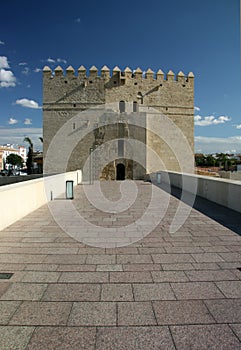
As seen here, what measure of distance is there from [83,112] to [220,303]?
21.3m

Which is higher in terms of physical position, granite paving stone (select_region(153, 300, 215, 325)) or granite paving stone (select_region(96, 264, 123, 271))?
granite paving stone (select_region(96, 264, 123, 271))

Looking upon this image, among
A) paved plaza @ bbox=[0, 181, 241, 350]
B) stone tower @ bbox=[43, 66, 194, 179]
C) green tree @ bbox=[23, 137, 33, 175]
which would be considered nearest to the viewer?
paved plaza @ bbox=[0, 181, 241, 350]

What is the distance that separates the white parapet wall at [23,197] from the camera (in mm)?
4773

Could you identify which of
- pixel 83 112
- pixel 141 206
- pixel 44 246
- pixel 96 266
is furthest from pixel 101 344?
pixel 83 112

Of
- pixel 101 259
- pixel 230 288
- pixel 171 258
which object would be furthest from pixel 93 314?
pixel 171 258

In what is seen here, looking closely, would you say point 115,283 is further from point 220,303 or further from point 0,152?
point 0,152

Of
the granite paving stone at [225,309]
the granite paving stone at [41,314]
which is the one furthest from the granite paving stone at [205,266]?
the granite paving stone at [41,314]

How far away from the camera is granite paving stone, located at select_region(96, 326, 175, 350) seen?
5.61 feet

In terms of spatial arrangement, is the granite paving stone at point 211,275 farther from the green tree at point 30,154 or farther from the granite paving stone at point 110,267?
the green tree at point 30,154

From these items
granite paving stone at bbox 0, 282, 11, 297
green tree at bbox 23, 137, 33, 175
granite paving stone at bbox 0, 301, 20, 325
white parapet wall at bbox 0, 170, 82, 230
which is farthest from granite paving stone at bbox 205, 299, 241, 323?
green tree at bbox 23, 137, 33, 175

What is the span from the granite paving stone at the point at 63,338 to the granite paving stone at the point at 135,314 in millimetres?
262

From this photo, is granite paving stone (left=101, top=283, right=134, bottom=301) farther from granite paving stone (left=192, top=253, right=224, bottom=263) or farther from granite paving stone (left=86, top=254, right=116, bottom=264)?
granite paving stone (left=192, top=253, right=224, bottom=263)

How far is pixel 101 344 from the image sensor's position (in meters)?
1.73

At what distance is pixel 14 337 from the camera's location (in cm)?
181
